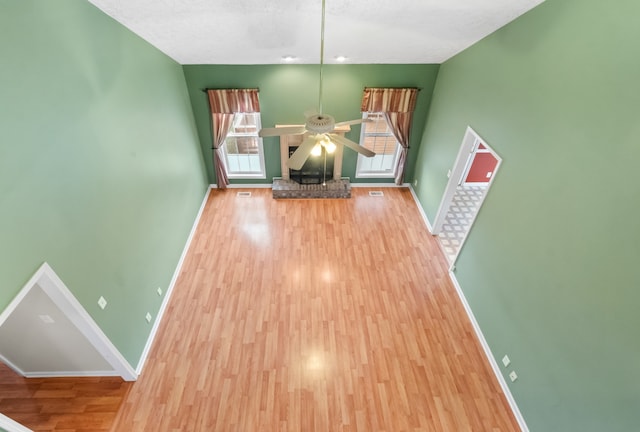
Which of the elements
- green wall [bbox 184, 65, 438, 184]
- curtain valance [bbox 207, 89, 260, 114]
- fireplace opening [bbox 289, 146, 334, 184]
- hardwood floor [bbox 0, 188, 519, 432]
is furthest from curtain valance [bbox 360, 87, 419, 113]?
hardwood floor [bbox 0, 188, 519, 432]

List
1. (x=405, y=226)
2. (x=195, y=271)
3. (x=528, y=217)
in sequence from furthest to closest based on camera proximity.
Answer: (x=405, y=226) < (x=195, y=271) < (x=528, y=217)

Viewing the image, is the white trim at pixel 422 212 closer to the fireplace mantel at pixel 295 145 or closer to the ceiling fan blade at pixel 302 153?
the fireplace mantel at pixel 295 145

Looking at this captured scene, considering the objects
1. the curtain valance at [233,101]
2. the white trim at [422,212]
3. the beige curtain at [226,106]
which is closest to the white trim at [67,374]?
the beige curtain at [226,106]

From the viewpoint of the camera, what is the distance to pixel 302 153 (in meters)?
2.21

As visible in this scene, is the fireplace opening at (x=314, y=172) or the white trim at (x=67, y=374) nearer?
the white trim at (x=67, y=374)

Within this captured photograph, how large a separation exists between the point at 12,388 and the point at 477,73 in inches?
268

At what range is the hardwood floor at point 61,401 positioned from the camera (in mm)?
3084

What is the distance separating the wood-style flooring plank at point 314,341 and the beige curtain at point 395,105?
6.44 ft

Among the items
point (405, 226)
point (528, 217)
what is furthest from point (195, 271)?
point (528, 217)

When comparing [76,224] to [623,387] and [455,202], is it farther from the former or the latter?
[455,202]

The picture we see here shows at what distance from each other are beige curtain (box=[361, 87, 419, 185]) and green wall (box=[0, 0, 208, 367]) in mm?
3457

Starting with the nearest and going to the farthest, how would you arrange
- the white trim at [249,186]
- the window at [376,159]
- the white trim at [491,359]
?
the white trim at [491,359]
the window at [376,159]
the white trim at [249,186]

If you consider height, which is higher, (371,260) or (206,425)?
(371,260)

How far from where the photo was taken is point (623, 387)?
2125 mm
